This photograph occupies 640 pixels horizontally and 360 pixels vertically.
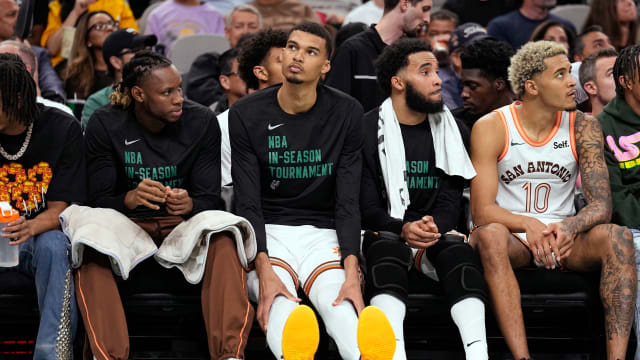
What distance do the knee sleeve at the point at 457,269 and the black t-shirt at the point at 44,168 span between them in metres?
1.68

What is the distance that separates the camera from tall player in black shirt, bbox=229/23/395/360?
3.61m

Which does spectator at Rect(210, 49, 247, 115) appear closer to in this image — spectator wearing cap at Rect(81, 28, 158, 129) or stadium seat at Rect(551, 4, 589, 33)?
spectator wearing cap at Rect(81, 28, 158, 129)

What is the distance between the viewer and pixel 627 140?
13.1 ft

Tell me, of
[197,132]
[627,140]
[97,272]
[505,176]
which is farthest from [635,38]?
[97,272]

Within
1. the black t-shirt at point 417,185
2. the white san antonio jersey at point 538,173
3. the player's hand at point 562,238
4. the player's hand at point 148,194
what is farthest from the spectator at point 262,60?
the player's hand at point 562,238

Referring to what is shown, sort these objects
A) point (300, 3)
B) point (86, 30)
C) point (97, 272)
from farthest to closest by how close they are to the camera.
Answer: point (300, 3), point (86, 30), point (97, 272)

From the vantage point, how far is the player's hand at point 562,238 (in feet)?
12.0

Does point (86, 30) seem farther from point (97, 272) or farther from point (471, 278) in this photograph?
point (471, 278)

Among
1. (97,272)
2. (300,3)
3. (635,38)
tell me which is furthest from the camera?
(300,3)

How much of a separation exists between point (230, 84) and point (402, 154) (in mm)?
1546

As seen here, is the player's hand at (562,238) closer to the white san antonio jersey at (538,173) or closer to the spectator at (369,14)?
the white san antonio jersey at (538,173)

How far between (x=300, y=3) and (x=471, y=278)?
3.87m

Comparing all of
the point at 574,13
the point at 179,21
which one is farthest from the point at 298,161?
the point at 574,13

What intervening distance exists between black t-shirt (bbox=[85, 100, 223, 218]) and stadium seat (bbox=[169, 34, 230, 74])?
88.5 inches
